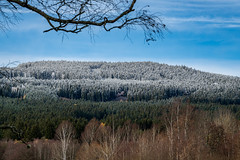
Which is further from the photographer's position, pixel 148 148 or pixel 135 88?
pixel 135 88

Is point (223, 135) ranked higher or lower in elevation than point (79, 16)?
lower

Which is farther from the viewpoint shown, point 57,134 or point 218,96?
point 218,96

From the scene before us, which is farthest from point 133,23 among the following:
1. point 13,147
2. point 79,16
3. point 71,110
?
point 71,110

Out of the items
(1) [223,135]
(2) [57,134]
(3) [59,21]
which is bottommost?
(2) [57,134]

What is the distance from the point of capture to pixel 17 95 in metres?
150

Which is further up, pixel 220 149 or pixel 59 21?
pixel 59 21

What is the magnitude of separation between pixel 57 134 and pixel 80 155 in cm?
1699

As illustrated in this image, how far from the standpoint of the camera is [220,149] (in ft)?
137

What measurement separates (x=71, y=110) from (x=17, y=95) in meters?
62.4

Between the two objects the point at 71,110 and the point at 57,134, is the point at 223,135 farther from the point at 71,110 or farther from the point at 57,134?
the point at 71,110

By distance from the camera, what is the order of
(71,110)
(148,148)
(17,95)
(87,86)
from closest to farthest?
(148,148) < (71,110) < (17,95) < (87,86)

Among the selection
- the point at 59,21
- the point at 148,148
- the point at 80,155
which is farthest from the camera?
the point at 80,155

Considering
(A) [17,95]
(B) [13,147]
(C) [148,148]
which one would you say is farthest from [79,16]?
(A) [17,95]

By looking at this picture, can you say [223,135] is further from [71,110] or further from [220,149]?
[71,110]
